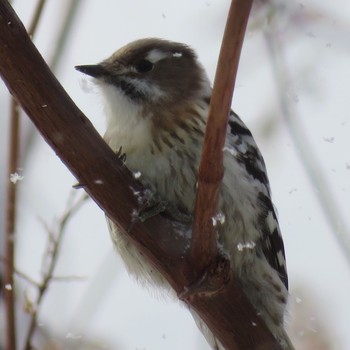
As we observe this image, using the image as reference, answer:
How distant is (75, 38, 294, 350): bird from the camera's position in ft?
10.6

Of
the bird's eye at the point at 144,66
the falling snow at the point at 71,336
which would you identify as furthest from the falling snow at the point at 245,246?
the falling snow at the point at 71,336

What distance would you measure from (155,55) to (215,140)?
1579 mm

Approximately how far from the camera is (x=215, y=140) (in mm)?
2242

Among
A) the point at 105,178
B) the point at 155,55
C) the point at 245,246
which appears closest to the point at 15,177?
the point at 105,178

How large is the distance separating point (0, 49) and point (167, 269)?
0.89 meters

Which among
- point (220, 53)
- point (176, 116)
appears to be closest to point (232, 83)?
point (220, 53)

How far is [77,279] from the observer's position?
3.47 meters

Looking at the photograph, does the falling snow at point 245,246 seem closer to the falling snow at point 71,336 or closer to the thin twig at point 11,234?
the thin twig at point 11,234

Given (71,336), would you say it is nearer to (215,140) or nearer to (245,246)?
(245,246)

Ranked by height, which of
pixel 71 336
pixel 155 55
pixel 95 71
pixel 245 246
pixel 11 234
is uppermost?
pixel 155 55

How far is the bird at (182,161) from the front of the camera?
3.23 meters

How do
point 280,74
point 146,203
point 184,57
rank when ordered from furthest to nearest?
point 184,57, point 280,74, point 146,203

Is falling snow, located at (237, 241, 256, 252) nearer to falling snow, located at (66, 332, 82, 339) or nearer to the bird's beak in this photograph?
the bird's beak

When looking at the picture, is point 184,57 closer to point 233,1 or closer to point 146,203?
point 146,203
